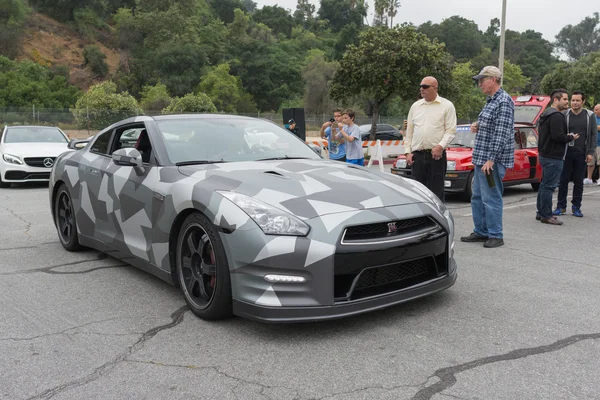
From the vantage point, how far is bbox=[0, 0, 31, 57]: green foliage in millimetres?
71875

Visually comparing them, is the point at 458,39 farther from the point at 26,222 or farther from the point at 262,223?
the point at 262,223

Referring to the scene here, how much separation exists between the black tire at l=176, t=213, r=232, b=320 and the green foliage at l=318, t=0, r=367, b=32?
451 feet

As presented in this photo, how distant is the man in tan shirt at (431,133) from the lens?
263 inches

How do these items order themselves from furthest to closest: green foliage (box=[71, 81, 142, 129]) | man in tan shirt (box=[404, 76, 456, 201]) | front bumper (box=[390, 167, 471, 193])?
green foliage (box=[71, 81, 142, 129]), front bumper (box=[390, 167, 471, 193]), man in tan shirt (box=[404, 76, 456, 201])

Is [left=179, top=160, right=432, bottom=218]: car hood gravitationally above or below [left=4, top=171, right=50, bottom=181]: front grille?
above

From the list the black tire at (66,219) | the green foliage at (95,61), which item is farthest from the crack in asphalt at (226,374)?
the green foliage at (95,61)

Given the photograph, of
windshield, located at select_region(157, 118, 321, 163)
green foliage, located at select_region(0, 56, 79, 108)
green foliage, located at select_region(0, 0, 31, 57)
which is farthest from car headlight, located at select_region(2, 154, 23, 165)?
green foliage, located at select_region(0, 0, 31, 57)

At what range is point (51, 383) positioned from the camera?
3051 mm

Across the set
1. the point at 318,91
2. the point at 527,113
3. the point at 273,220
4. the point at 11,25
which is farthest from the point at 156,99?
the point at 273,220

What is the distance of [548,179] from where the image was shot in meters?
7.89

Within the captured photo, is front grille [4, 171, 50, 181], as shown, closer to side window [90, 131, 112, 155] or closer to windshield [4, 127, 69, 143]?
windshield [4, 127, 69, 143]

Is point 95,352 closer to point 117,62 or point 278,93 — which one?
point 278,93

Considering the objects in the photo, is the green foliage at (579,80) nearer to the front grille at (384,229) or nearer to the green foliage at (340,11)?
the front grille at (384,229)

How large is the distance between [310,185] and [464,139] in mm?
8356
